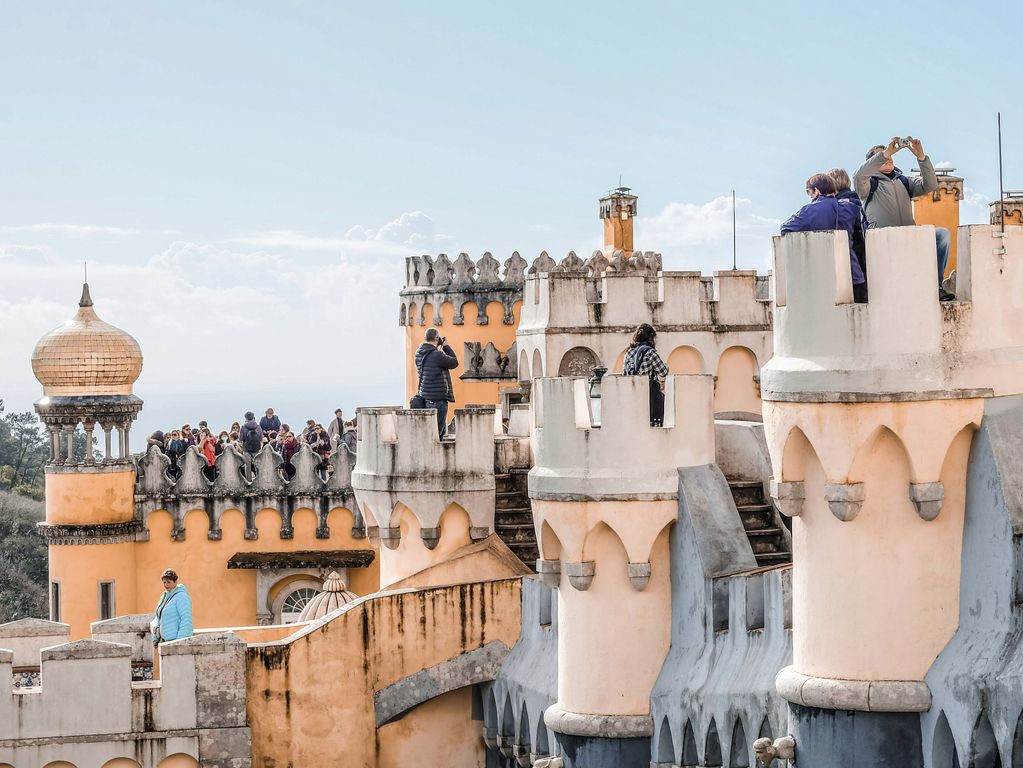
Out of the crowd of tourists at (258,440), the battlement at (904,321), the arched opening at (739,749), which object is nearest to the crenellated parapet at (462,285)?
the crowd of tourists at (258,440)

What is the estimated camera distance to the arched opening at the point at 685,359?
36.4 metres

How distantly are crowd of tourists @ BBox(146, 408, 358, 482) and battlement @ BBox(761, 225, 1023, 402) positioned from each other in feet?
79.1

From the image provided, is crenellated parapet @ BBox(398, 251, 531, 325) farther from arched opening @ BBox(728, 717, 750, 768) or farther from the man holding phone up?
arched opening @ BBox(728, 717, 750, 768)

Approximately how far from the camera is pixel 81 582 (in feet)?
131

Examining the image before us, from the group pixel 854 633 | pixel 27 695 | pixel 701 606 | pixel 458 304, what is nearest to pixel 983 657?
pixel 854 633

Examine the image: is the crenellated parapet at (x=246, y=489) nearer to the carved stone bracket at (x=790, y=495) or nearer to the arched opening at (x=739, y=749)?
the arched opening at (x=739, y=749)

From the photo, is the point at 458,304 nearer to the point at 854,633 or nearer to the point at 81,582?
the point at 81,582

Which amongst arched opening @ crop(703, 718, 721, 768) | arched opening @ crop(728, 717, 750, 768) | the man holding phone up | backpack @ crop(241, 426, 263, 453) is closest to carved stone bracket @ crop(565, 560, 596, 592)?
arched opening @ crop(703, 718, 721, 768)

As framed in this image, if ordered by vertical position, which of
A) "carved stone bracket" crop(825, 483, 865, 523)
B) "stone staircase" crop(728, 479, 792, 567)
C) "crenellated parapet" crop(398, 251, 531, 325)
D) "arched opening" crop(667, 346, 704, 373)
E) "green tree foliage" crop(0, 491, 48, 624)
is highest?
"crenellated parapet" crop(398, 251, 531, 325)

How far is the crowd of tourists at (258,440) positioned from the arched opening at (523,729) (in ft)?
50.8

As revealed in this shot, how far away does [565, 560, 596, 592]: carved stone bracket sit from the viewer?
22.2m

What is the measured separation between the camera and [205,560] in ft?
133

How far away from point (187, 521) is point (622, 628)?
1982 centimetres

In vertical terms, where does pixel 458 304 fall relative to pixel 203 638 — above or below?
above
